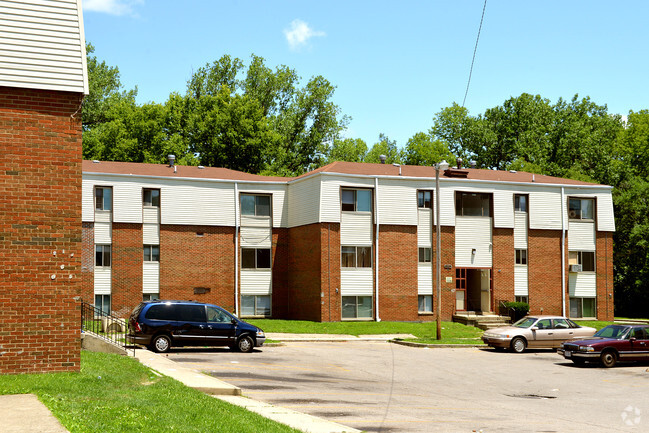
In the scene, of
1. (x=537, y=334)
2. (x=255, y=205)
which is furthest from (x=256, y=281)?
(x=537, y=334)

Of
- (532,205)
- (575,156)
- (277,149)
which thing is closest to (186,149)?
(277,149)

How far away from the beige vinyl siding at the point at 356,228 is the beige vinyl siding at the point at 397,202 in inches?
33.8

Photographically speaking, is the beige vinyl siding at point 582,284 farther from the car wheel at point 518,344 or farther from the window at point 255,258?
the window at point 255,258

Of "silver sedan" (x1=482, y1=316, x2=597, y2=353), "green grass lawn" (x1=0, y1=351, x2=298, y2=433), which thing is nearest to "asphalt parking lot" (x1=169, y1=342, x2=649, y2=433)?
"silver sedan" (x1=482, y1=316, x2=597, y2=353)

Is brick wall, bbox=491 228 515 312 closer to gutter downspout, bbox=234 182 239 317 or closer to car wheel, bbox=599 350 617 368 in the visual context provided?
gutter downspout, bbox=234 182 239 317

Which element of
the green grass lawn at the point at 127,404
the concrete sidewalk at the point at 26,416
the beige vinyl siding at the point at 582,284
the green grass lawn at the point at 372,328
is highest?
the beige vinyl siding at the point at 582,284

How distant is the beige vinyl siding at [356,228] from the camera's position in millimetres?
42219

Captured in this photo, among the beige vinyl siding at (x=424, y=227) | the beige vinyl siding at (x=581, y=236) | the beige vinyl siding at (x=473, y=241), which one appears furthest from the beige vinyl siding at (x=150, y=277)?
the beige vinyl siding at (x=581, y=236)

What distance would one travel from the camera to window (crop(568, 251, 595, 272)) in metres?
47.3

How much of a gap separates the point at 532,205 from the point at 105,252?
2557 cm

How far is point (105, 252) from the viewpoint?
1613 inches

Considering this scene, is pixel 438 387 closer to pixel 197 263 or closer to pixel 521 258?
pixel 197 263

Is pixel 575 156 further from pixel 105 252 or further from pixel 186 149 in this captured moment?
pixel 105 252

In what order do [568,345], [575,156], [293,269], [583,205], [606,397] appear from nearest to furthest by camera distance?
[606,397], [568,345], [293,269], [583,205], [575,156]
